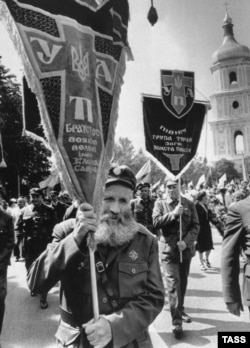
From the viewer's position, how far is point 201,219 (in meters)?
8.80

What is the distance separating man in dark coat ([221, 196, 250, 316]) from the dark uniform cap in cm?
141

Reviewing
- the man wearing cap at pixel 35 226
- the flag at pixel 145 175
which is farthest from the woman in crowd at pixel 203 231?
the flag at pixel 145 175

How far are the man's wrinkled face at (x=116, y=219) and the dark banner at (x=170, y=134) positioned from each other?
334cm

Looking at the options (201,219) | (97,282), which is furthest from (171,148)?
(97,282)

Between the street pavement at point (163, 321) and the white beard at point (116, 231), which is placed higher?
the white beard at point (116, 231)

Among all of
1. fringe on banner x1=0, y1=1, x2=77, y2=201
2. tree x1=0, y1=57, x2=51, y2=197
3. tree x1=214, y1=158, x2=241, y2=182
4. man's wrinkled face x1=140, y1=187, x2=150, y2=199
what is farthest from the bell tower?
fringe on banner x1=0, y1=1, x2=77, y2=201

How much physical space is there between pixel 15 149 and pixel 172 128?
934 inches

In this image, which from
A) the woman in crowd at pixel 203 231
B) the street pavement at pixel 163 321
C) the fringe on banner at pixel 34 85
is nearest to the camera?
the fringe on banner at pixel 34 85

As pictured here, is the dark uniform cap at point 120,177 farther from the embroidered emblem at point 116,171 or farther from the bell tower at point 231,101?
the bell tower at point 231,101

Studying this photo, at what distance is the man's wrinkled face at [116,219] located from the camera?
2410 millimetres

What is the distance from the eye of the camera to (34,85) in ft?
6.91

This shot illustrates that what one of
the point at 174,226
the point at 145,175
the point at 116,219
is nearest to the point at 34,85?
the point at 116,219

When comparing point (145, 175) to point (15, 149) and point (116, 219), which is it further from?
point (15, 149)

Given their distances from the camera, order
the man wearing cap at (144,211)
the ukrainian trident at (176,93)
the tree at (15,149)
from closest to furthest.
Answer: the ukrainian trident at (176,93), the man wearing cap at (144,211), the tree at (15,149)
